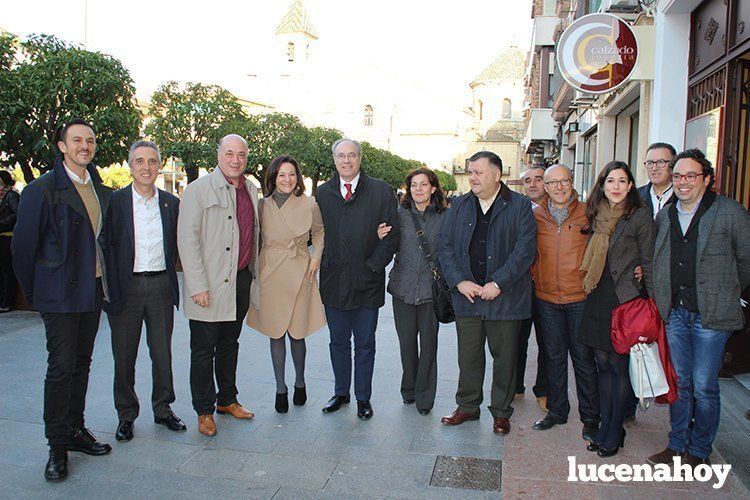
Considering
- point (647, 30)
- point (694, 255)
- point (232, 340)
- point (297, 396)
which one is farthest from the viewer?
point (647, 30)

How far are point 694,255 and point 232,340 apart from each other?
3280 millimetres

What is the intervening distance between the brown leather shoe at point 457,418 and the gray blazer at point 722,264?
1.86 meters

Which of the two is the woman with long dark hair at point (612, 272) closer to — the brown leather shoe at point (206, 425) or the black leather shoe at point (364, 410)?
the black leather shoe at point (364, 410)

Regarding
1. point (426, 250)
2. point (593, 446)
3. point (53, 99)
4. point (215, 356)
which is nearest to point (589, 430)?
point (593, 446)

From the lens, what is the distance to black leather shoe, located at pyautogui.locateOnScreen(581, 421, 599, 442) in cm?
466

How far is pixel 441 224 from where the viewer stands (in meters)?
5.07

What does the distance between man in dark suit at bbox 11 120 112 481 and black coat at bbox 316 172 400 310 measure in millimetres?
1662

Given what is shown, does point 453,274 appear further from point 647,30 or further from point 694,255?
point 647,30

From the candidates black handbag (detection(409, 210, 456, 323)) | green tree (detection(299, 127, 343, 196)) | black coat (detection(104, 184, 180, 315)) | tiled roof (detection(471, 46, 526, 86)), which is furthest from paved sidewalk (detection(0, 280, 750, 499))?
tiled roof (detection(471, 46, 526, 86))

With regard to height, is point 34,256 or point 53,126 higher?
point 53,126

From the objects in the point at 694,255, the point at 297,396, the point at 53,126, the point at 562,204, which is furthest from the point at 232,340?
the point at 53,126

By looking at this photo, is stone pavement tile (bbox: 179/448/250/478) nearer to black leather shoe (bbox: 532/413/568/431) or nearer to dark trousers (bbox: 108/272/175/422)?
dark trousers (bbox: 108/272/175/422)

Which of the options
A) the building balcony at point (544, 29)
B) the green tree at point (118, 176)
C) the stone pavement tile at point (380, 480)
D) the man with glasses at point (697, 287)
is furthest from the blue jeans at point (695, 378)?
the green tree at point (118, 176)

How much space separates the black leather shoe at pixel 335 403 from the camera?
5191 mm
